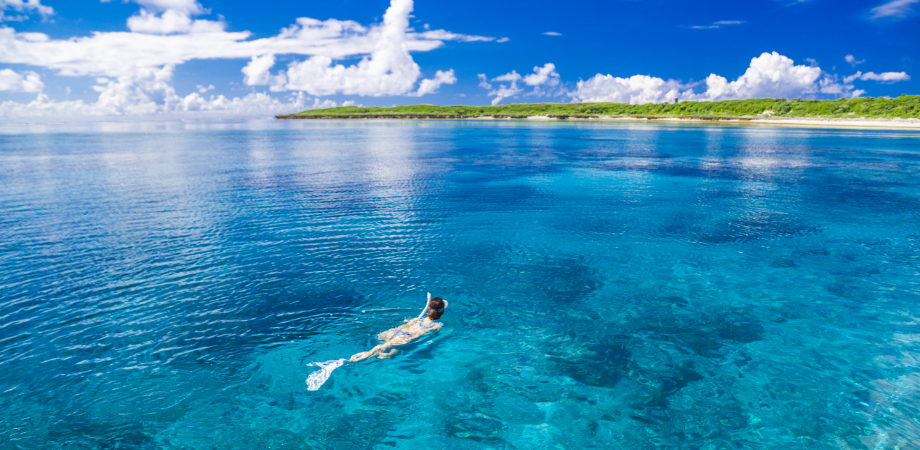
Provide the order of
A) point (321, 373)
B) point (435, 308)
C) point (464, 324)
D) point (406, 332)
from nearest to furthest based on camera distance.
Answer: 1. point (321, 373)
2. point (406, 332)
3. point (435, 308)
4. point (464, 324)

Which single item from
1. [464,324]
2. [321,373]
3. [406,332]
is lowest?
[321,373]

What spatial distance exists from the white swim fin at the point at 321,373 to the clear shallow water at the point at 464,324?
0.26m

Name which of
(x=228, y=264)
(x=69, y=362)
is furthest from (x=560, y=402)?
(x=228, y=264)

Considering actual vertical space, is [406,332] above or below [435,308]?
below

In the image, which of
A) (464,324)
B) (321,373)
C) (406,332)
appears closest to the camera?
(321,373)

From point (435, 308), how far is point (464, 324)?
4.85 feet

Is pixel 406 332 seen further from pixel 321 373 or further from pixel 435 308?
pixel 321 373

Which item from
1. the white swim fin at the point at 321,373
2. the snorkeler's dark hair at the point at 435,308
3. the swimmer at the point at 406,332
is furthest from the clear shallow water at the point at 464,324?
the snorkeler's dark hair at the point at 435,308

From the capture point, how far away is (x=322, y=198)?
124 ft

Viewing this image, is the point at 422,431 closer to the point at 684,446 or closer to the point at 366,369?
the point at 366,369

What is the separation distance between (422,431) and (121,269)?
18096 mm

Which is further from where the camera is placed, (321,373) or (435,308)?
(435,308)

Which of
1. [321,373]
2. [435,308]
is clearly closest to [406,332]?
[435,308]

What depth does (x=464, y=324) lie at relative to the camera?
645 inches
